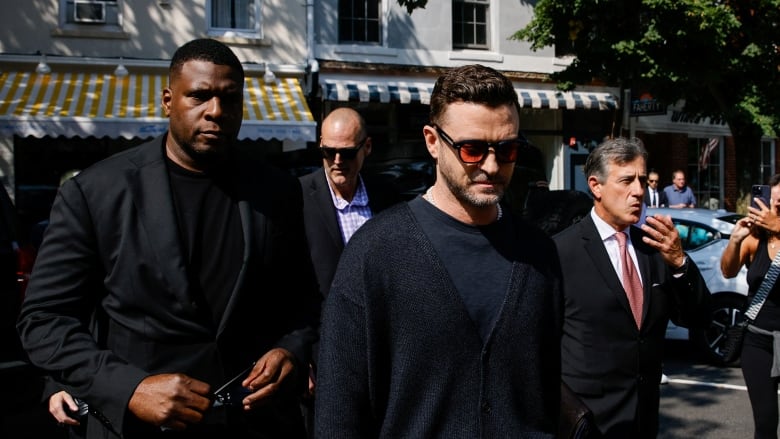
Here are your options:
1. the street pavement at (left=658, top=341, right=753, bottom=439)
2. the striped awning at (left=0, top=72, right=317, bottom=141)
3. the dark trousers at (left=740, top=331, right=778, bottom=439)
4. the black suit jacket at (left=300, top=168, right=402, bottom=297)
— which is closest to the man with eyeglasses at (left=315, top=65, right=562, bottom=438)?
the black suit jacket at (left=300, top=168, right=402, bottom=297)

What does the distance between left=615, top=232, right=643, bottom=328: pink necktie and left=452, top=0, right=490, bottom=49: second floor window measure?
14.1 metres

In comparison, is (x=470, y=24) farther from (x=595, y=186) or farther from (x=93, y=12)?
(x=595, y=186)

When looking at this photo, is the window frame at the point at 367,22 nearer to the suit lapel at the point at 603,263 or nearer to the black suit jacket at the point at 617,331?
the suit lapel at the point at 603,263

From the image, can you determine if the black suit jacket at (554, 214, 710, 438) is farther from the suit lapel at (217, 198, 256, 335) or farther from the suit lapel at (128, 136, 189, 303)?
the suit lapel at (128, 136, 189, 303)

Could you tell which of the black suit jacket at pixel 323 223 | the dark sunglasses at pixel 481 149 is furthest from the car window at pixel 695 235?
the dark sunglasses at pixel 481 149

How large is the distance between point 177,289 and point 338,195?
2168 mm

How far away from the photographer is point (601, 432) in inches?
149

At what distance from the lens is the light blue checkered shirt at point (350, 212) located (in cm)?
454

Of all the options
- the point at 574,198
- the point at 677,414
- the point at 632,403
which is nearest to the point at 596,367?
the point at 632,403

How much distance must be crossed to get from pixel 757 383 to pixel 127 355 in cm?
403

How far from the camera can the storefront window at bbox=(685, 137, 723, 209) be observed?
2270 cm

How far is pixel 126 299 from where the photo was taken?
8.32ft

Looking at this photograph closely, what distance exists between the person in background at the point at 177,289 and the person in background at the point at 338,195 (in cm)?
153

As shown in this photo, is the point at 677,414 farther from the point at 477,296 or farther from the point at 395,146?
the point at 477,296
